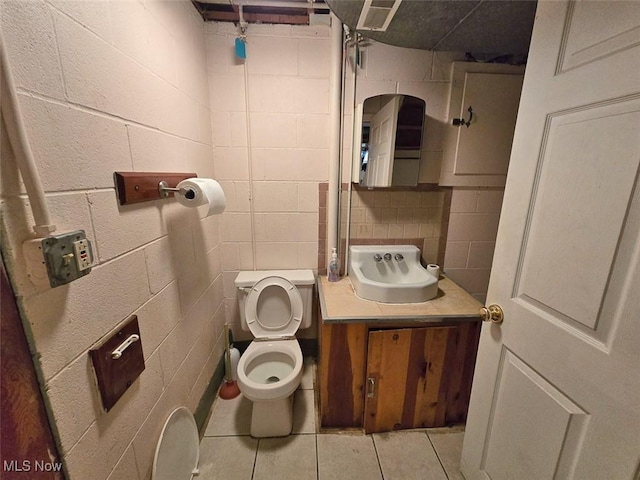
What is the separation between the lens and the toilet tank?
168 centimetres

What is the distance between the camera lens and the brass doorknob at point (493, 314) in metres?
0.95

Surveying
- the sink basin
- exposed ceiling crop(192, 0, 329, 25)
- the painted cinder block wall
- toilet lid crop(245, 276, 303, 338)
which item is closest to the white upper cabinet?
the painted cinder block wall

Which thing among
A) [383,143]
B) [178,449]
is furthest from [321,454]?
[383,143]

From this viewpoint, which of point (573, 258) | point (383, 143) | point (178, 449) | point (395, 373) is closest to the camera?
point (573, 258)

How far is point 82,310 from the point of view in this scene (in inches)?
26.0

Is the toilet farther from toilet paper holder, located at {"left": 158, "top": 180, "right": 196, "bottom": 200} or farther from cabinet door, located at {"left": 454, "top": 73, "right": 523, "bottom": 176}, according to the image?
cabinet door, located at {"left": 454, "top": 73, "right": 523, "bottom": 176}

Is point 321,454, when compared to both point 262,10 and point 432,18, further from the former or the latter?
point 262,10

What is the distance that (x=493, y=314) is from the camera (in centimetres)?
97

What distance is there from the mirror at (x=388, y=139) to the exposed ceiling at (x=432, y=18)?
11.9 inches

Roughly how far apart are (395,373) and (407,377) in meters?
0.07

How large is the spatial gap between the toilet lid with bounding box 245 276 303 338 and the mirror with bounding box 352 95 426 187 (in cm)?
84

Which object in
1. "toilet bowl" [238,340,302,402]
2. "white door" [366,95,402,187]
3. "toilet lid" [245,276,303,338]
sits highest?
"white door" [366,95,402,187]

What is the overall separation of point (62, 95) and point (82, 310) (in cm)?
52

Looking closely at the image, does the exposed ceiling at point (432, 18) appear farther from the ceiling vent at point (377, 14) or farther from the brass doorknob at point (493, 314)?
the brass doorknob at point (493, 314)
